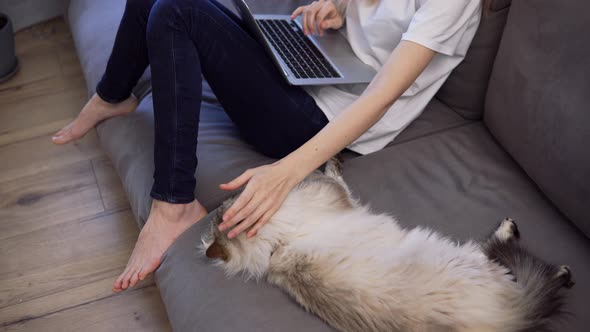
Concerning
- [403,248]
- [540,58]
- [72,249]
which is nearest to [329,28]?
[540,58]

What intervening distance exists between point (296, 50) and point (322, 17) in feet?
0.53

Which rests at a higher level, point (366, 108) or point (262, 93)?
point (366, 108)

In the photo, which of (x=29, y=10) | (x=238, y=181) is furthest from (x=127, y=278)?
(x=29, y=10)

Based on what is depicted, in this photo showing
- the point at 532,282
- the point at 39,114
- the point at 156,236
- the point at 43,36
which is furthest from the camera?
the point at 43,36

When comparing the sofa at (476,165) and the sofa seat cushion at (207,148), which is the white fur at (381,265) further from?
the sofa seat cushion at (207,148)

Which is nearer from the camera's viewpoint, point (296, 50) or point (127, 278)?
point (127, 278)

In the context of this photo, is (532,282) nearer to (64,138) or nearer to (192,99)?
(192,99)

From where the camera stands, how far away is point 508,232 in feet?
4.24

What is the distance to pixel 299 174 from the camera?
132 cm

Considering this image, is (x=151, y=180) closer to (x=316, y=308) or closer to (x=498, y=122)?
(x=316, y=308)

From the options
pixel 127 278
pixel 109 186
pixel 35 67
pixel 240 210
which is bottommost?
pixel 35 67

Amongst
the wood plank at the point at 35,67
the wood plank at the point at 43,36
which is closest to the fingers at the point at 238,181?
the wood plank at the point at 35,67

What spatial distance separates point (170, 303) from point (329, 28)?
3.44 ft

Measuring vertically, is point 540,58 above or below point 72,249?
above
